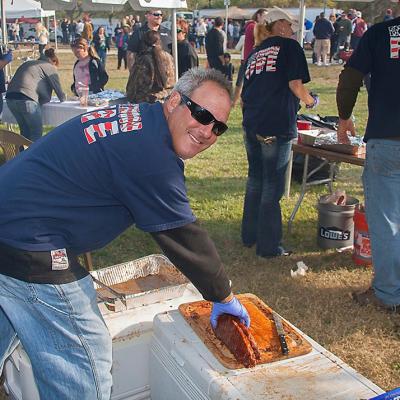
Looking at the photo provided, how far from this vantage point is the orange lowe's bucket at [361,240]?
447 centimetres

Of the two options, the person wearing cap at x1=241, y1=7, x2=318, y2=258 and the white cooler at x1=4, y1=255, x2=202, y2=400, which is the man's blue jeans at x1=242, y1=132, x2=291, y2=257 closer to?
the person wearing cap at x1=241, y1=7, x2=318, y2=258

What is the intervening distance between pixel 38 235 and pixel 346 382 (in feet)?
4.20

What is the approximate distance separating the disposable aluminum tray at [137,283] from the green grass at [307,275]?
1.09 metres

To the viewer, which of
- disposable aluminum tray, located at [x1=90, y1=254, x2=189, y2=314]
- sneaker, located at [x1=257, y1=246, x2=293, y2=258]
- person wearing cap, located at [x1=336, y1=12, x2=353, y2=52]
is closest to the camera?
disposable aluminum tray, located at [x1=90, y1=254, x2=189, y2=314]

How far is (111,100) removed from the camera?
7152mm

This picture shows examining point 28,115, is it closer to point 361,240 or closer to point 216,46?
point 361,240

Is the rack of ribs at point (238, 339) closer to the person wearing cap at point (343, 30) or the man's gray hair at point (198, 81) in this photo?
the man's gray hair at point (198, 81)

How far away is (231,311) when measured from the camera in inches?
85.9

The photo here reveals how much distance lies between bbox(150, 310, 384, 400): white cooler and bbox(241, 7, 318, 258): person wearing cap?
7.37ft

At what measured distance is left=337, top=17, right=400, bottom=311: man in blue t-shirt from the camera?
3434 millimetres

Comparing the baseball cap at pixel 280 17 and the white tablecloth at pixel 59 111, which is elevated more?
the baseball cap at pixel 280 17

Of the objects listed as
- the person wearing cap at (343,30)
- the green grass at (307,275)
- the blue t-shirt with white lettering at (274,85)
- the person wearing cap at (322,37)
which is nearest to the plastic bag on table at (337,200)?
the green grass at (307,275)

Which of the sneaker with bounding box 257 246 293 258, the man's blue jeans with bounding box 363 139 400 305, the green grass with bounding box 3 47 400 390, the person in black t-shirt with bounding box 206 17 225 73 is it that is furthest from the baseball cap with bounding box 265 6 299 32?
the person in black t-shirt with bounding box 206 17 225 73

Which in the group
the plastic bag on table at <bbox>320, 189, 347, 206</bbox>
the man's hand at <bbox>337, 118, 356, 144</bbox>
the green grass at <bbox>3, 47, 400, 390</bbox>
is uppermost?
the man's hand at <bbox>337, 118, 356, 144</bbox>
